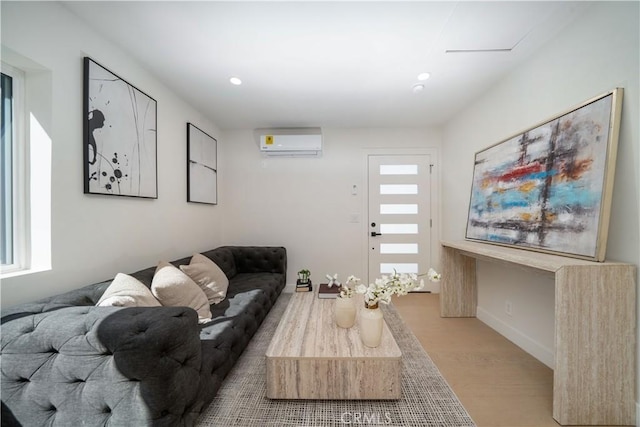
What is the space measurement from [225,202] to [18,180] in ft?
8.06

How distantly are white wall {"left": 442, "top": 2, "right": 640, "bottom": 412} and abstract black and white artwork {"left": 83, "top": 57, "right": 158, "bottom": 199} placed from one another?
3.28m

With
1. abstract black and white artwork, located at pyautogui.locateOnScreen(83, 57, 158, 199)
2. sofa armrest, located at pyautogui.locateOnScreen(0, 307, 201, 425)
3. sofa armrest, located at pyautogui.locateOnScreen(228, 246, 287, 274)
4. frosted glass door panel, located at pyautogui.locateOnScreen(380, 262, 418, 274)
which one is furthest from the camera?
frosted glass door panel, located at pyautogui.locateOnScreen(380, 262, 418, 274)

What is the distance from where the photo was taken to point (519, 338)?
→ 7.31 feet

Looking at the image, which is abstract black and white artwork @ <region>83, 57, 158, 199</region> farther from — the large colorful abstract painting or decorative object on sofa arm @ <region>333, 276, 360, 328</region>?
the large colorful abstract painting

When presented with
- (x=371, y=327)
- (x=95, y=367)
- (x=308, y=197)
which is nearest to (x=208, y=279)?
(x=95, y=367)

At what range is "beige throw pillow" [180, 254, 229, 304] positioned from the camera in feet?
7.29

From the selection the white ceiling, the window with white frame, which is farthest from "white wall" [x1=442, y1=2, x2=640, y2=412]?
the window with white frame

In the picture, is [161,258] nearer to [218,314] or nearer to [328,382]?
[218,314]

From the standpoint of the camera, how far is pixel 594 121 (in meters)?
1.51

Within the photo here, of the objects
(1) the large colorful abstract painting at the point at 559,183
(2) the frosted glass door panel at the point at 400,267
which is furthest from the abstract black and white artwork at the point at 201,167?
(1) the large colorful abstract painting at the point at 559,183

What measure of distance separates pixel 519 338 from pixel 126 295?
10.1ft

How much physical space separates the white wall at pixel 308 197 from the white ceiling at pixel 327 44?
0.92 m

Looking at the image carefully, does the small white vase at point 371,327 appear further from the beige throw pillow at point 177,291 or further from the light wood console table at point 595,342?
the beige throw pillow at point 177,291

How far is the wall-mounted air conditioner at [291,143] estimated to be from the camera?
3594 millimetres
